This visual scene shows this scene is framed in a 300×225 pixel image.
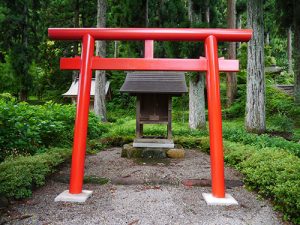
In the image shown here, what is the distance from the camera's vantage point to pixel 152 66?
4238 mm

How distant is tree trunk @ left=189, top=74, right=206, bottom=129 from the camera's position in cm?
1107

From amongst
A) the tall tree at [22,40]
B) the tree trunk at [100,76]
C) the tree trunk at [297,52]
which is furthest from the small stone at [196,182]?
the tree trunk at [297,52]

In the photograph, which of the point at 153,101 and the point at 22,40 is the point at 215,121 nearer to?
the point at 153,101

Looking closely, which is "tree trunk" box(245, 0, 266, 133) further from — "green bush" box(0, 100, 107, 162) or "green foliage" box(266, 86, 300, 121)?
"green bush" box(0, 100, 107, 162)

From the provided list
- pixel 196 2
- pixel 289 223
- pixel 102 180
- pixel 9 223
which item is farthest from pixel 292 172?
pixel 196 2

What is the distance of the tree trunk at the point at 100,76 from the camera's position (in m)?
13.9

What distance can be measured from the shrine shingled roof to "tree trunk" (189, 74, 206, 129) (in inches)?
88.9

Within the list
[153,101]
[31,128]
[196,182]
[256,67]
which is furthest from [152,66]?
[256,67]

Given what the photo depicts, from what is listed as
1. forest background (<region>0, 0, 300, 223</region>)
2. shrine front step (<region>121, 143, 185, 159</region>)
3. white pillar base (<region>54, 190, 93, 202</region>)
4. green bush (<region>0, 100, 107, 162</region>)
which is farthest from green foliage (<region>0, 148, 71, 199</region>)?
shrine front step (<region>121, 143, 185, 159</region>)

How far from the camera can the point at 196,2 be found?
1140 centimetres

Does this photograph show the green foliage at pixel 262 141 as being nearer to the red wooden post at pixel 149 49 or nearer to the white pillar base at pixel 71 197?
the red wooden post at pixel 149 49

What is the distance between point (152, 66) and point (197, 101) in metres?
7.31

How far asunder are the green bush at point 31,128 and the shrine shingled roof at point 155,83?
195cm

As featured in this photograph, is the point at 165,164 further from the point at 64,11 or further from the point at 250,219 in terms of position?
the point at 64,11
